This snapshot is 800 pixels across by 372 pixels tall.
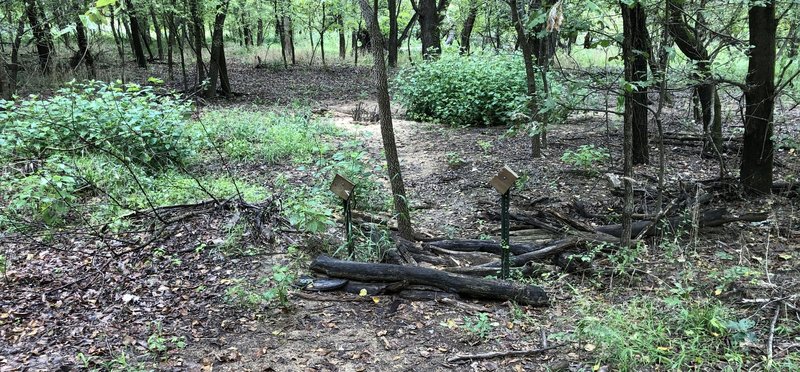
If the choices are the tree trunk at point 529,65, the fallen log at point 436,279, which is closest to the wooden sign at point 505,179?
the fallen log at point 436,279

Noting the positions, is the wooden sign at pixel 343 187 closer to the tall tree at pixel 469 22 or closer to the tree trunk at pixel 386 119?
the tree trunk at pixel 386 119

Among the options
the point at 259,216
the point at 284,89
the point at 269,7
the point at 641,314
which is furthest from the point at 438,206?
the point at 269,7

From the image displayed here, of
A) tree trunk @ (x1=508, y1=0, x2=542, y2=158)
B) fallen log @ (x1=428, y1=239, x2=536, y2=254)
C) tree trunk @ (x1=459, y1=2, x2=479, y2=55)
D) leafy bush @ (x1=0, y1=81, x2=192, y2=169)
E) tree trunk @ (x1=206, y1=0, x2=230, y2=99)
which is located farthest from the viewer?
tree trunk @ (x1=459, y1=2, x2=479, y2=55)

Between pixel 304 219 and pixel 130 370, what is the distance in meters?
1.64

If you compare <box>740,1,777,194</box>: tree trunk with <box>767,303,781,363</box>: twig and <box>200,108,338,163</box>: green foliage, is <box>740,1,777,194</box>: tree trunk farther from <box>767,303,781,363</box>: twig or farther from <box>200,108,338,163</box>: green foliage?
<box>200,108,338,163</box>: green foliage

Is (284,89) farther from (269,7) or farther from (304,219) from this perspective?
(304,219)

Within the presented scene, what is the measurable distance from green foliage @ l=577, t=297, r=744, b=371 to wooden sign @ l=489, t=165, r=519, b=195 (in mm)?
951

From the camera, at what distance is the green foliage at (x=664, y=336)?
2895mm

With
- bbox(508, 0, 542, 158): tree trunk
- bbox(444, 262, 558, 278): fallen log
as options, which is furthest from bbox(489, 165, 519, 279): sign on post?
bbox(508, 0, 542, 158): tree trunk

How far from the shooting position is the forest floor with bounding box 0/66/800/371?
3.07m

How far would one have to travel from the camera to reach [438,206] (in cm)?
634

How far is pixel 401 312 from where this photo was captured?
12.2 feet

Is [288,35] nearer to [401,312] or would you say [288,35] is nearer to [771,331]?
[401,312]

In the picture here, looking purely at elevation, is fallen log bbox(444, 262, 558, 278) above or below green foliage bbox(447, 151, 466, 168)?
below
